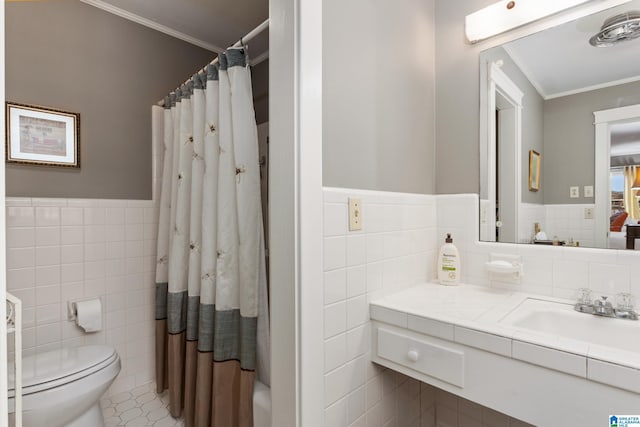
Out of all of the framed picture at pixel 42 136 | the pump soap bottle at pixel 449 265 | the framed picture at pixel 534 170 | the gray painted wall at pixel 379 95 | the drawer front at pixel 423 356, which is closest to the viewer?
the drawer front at pixel 423 356

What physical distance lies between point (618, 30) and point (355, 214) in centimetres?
117

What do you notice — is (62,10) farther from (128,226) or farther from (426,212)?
(426,212)

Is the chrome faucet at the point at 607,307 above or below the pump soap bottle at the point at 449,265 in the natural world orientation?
below

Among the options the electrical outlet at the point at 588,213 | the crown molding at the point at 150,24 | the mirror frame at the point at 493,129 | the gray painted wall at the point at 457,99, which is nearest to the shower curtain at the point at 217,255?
the crown molding at the point at 150,24

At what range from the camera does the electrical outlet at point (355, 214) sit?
3.63ft

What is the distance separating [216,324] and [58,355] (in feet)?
2.73

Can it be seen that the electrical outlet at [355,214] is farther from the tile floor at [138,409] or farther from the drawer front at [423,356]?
the tile floor at [138,409]

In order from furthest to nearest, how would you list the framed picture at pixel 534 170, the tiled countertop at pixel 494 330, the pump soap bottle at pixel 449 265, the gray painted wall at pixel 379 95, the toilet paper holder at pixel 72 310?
1. the toilet paper holder at pixel 72 310
2. the pump soap bottle at pixel 449 265
3. the framed picture at pixel 534 170
4. the gray painted wall at pixel 379 95
5. the tiled countertop at pixel 494 330

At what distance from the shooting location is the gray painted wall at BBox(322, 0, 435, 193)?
107 cm

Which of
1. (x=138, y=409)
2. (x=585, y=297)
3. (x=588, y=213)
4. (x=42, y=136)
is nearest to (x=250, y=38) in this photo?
(x=42, y=136)

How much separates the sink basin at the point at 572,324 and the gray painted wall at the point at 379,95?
0.63 meters

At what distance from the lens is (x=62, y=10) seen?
186 centimetres

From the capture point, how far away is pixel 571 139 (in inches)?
49.4

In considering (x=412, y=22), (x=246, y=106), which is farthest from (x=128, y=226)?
(x=412, y=22)
